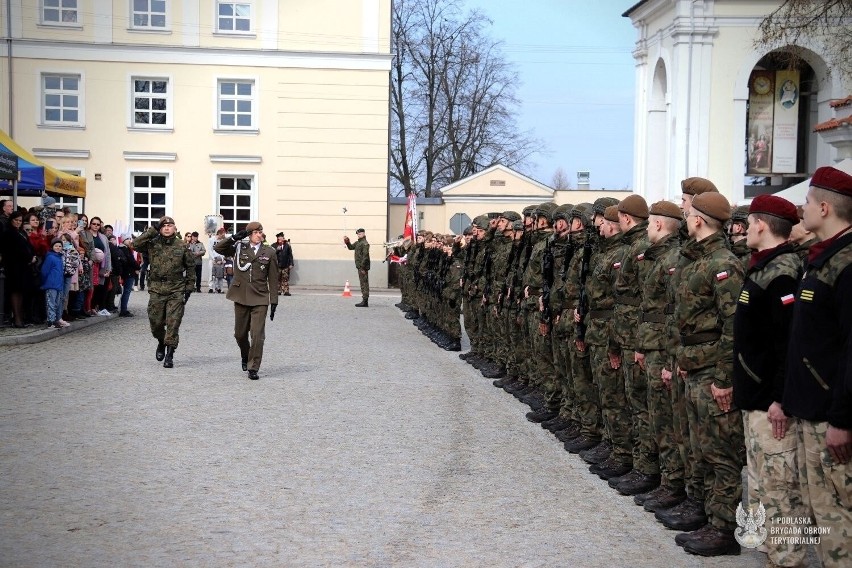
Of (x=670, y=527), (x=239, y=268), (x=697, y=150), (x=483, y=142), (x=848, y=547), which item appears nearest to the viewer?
(x=848, y=547)

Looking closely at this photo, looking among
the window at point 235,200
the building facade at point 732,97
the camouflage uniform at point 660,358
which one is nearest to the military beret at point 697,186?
the camouflage uniform at point 660,358

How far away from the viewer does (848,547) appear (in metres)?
5.23

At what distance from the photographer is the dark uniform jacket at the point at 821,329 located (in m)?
5.12

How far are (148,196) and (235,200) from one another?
3.05m

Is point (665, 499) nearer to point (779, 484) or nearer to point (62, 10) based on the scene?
point (779, 484)

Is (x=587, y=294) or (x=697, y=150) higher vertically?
(x=697, y=150)

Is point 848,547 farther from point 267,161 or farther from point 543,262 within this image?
point 267,161

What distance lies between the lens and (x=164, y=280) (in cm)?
1570

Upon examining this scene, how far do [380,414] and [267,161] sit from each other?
29.5 meters

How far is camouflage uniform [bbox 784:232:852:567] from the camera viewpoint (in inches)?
203

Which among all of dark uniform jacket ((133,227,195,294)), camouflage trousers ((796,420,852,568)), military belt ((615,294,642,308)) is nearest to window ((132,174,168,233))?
dark uniform jacket ((133,227,195,294))

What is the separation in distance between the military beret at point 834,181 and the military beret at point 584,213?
16.8 ft

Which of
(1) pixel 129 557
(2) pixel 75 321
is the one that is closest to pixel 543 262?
(1) pixel 129 557

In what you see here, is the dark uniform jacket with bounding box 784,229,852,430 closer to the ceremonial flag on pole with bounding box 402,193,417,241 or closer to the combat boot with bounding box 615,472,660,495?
the combat boot with bounding box 615,472,660,495
